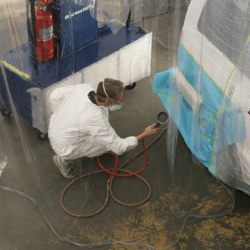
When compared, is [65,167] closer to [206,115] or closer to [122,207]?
[122,207]

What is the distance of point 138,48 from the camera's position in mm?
3545

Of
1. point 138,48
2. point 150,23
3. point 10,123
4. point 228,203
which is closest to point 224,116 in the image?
point 228,203

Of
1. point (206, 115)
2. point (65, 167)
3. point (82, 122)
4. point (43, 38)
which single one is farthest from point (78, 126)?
point (206, 115)

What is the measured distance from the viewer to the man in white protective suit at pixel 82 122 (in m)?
2.99

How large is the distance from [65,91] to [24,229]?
3.21 feet

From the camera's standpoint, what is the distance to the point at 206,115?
10.2ft

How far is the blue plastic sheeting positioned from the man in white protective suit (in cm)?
31

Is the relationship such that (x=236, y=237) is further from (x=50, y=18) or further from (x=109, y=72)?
(x=50, y=18)

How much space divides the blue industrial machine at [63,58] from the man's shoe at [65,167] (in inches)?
8.3

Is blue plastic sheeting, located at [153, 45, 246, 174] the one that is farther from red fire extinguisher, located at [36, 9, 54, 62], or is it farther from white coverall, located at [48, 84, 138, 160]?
red fire extinguisher, located at [36, 9, 54, 62]

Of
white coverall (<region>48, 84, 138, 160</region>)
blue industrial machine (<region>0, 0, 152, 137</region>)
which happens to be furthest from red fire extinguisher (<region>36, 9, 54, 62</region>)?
white coverall (<region>48, 84, 138, 160</region>)

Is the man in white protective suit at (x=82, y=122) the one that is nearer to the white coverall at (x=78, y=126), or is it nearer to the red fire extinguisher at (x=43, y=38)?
the white coverall at (x=78, y=126)

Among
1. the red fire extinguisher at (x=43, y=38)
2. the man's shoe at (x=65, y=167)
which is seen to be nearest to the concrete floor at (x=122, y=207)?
the man's shoe at (x=65, y=167)

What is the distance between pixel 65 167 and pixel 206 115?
1.06m
